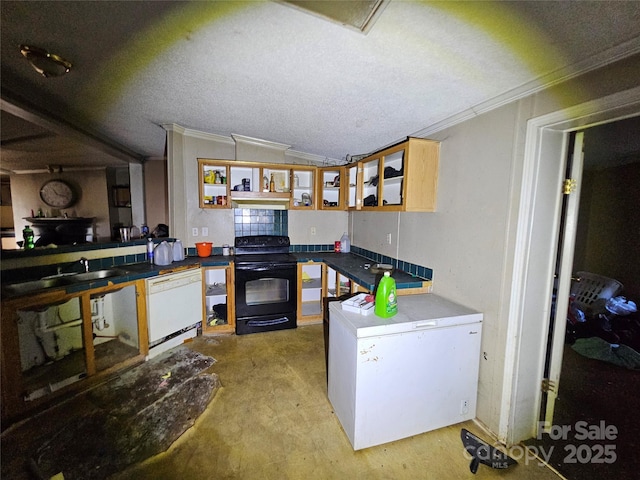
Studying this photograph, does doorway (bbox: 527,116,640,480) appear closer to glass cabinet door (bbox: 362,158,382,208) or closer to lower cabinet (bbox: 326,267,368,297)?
glass cabinet door (bbox: 362,158,382,208)

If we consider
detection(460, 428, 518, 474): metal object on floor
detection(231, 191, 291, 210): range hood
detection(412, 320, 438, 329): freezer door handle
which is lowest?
detection(460, 428, 518, 474): metal object on floor

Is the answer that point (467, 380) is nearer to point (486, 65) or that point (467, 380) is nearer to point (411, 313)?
point (411, 313)

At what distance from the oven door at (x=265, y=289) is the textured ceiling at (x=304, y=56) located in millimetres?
1626

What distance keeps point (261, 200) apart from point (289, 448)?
2.55 m

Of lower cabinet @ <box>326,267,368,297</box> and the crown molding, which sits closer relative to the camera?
lower cabinet @ <box>326,267,368,297</box>

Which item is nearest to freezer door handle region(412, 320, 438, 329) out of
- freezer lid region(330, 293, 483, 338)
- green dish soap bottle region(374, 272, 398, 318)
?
freezer lid region(330, 293, 483, 338)

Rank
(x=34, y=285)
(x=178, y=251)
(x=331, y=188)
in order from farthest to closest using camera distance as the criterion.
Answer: (x=331, y=188) < (x=178, y=251) < (x=34, y=285)

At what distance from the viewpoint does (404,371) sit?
4.88ft

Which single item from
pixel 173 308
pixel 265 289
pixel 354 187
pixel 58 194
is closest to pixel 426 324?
pixel 354 187

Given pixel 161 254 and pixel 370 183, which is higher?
pixel 370 183

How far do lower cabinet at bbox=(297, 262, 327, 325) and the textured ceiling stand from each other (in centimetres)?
183

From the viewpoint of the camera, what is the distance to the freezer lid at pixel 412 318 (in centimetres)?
143

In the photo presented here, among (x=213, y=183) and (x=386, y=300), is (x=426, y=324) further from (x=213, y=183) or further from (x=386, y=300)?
(x=213, y=183)

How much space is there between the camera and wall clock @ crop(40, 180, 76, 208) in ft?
17.1
